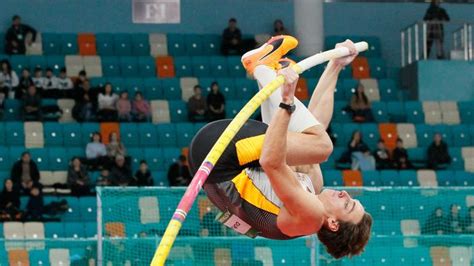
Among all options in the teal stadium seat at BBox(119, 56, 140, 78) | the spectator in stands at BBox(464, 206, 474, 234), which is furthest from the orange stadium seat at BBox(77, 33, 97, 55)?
the spectator in stands at BBox(464, 206, 474, 234)

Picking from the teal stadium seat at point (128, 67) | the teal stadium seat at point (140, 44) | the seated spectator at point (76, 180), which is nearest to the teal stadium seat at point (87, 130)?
the seated spectator at point (76, 180)

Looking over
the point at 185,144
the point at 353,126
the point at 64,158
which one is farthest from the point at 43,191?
the point at 353,126

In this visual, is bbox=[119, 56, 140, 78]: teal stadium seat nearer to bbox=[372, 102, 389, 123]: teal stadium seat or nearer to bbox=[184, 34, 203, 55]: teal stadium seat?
bbox=[184, 34, 203, 55]: teal stadium seat

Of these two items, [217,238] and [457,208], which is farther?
[457,208]

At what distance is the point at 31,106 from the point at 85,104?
2.80 ft

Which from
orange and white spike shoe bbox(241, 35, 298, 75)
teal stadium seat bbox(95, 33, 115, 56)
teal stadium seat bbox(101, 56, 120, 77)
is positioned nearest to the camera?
orange and white spike shoe bbox(241, 35, 298, 75)

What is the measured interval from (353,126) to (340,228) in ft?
43.6

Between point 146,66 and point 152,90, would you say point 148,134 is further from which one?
point 146,66

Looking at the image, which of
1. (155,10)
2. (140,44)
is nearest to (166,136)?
(140,44)

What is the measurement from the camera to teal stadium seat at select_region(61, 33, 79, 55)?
21.4m

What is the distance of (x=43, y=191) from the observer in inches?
697

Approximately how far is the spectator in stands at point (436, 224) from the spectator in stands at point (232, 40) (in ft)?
30.1

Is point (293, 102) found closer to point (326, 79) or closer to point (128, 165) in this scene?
point (326, 79)

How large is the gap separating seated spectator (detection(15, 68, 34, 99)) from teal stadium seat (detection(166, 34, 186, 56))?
3.15 meters
